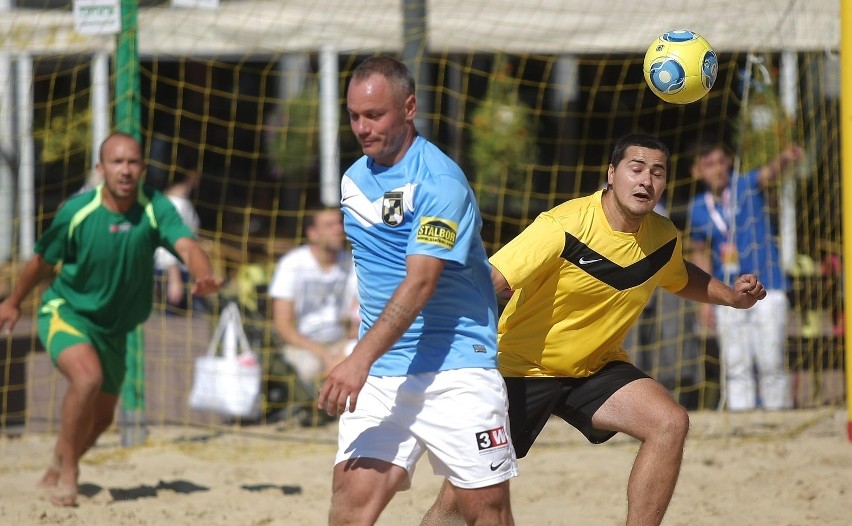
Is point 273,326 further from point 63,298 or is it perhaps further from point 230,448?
point 63,298

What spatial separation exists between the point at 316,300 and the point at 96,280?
2348mm

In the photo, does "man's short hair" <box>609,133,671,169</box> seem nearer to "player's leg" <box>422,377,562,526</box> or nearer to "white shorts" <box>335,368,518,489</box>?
"player's leg" <box>422,377,562,526</box>

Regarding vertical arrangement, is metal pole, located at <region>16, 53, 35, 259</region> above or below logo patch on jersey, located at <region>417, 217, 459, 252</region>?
above

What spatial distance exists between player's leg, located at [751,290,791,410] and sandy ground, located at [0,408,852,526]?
0.16m

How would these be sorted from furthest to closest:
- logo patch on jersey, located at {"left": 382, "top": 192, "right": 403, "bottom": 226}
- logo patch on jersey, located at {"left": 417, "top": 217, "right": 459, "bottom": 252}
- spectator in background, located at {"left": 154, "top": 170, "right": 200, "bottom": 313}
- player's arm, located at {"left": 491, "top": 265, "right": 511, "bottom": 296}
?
1. spectator in background, located at {"left": 154, "top": 170, "right": 200, "bottom": 313}
2. player's arm, located at {"left": 491, "top": 265, "right": 511, "bottom": 296}
3. logo patch on jersey, located at {"left": 382, "top": 192, "right": 403, "bottom": 226}
4. logo patch on jersey, located at {"left": 417, "top": 217, "right": 459, "bottom": 252}

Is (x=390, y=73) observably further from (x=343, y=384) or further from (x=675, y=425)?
(x=675, y=425)

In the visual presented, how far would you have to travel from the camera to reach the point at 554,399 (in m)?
4.32

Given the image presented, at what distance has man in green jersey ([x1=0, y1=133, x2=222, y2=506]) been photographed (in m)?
5.76

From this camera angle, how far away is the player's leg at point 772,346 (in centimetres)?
802

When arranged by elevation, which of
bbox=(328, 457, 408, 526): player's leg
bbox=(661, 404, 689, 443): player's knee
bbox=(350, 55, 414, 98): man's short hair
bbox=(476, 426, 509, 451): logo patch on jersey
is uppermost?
bbox=(350, 55, 414, 98): man's short hair

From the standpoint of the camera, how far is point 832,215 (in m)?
9.13

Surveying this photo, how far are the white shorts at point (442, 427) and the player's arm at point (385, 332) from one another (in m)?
0.20

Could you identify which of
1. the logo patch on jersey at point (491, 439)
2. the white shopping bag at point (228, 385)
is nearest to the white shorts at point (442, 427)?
the logo patch on jersey at point (491, 439)

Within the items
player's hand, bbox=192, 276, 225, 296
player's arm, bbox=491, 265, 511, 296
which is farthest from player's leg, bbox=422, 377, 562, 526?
player's hand, bbox=192, 276, 225, 296
